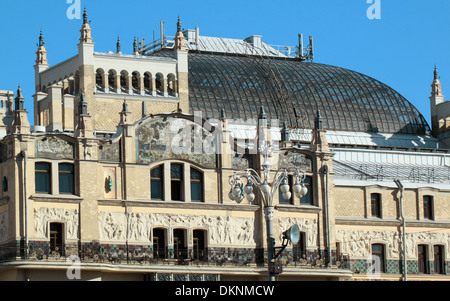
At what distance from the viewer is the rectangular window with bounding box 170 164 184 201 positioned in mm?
77188

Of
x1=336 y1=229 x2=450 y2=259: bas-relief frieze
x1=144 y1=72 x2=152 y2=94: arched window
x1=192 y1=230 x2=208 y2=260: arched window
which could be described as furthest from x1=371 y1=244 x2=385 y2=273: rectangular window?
x1=144 y1=72 x2=152 y2=94: arched window

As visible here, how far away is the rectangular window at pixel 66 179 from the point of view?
73812 mm

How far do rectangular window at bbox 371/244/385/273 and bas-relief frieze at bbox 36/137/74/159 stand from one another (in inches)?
911

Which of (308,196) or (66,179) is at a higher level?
(66,179)

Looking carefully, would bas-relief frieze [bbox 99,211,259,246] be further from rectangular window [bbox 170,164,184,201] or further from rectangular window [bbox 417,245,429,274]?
rectangular window [bbox 417,245,429,274]

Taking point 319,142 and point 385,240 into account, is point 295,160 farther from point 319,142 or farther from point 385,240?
point 385,240

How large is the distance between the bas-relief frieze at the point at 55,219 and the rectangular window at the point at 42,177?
119 centimetres

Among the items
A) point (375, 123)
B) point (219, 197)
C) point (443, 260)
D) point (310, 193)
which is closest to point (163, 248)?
point (219, 197)

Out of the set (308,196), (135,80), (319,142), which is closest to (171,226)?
(308,196)

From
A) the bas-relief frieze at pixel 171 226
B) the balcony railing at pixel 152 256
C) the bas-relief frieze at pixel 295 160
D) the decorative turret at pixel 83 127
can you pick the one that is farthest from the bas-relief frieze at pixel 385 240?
the decorative turret at pixel 83 127

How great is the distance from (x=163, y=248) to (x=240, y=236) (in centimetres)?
530

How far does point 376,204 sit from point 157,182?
56.5ft

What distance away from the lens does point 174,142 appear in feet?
253
